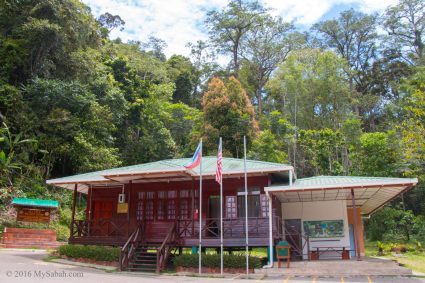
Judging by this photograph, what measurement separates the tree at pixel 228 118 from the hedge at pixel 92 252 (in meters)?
16.4

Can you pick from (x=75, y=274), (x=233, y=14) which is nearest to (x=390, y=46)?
(x=233, y=14)

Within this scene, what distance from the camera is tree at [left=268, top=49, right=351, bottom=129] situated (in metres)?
37.5

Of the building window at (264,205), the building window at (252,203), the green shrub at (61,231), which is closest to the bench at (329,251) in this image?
the building window at (264,205)

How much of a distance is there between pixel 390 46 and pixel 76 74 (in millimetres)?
36355

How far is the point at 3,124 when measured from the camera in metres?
25.8

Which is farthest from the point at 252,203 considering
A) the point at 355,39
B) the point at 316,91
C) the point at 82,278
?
the point at 355,39

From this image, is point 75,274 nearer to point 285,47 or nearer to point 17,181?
point 17,181

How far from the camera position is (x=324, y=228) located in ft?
56.8

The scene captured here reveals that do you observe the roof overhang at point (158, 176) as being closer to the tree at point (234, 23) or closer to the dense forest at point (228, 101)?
the dense forest at point (228, 101)

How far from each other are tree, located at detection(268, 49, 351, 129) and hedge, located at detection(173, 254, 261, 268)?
2615 centimetres

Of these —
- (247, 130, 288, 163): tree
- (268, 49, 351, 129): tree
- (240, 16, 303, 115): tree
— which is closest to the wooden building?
(247, 130, 288, 163): tree

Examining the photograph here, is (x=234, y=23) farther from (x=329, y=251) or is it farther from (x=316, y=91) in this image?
(x=329, y=251)

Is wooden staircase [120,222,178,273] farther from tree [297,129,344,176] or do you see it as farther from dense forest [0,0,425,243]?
tree [297,129,344,176]

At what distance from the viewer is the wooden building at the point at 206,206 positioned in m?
14.9
